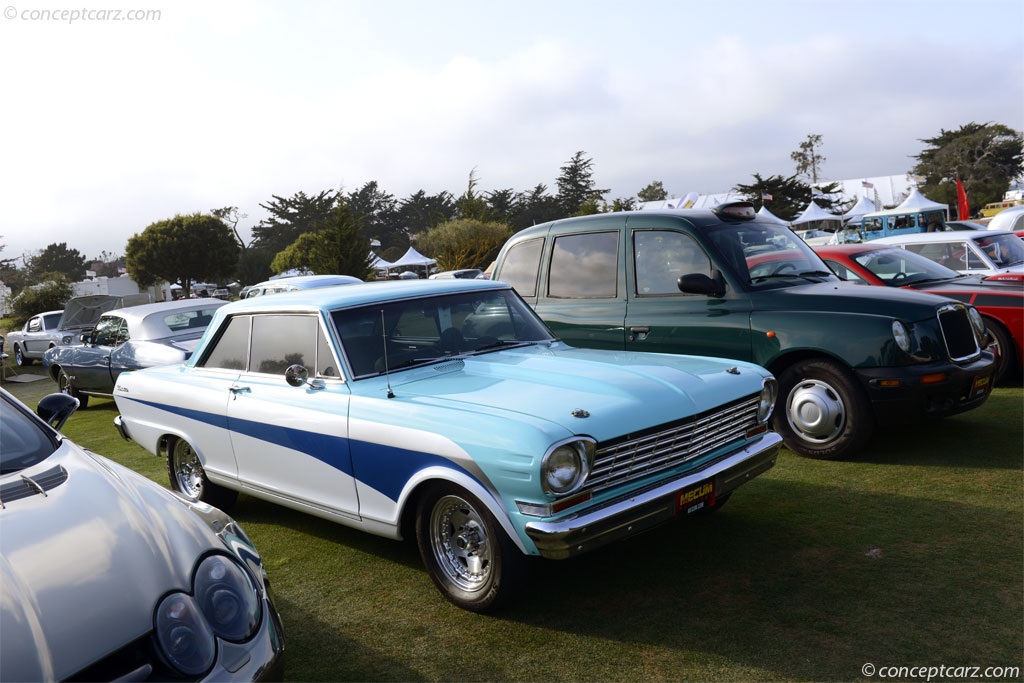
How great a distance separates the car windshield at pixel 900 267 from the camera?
8297 mm

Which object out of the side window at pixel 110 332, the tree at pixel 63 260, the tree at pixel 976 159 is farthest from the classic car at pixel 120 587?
the tree at pixel 63 260

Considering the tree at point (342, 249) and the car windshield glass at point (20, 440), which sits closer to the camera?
the car windshield glass at point (20, 440)

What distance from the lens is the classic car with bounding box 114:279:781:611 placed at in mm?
3566

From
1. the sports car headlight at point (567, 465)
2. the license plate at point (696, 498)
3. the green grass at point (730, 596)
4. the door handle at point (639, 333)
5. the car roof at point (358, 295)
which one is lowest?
the green grass at point (730, 596)

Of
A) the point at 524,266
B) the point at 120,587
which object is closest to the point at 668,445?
the point at 120,587

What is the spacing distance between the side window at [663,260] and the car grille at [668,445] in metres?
2.35

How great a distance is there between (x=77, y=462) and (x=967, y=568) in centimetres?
426

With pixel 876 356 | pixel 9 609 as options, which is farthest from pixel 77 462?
pixel 876 356

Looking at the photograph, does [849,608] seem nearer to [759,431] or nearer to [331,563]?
[759,431]

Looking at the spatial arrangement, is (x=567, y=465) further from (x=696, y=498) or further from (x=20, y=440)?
(x=20, y=440)

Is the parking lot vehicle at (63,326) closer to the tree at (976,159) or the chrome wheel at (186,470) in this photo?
the chrome wheel at (186,470)

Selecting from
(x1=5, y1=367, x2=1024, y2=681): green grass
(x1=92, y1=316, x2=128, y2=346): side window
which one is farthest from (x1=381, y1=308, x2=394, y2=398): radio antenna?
(x1=92, y1=316, x2=128, y2=346): side window

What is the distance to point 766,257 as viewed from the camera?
6754mm

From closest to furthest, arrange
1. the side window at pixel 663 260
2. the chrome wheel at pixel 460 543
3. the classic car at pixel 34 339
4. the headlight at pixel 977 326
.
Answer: the chrome wheel at pixel 460 543 → the headlight at pixel 977 326 → the side window at pixel 663 260 → the classic car at pixel 34 339
